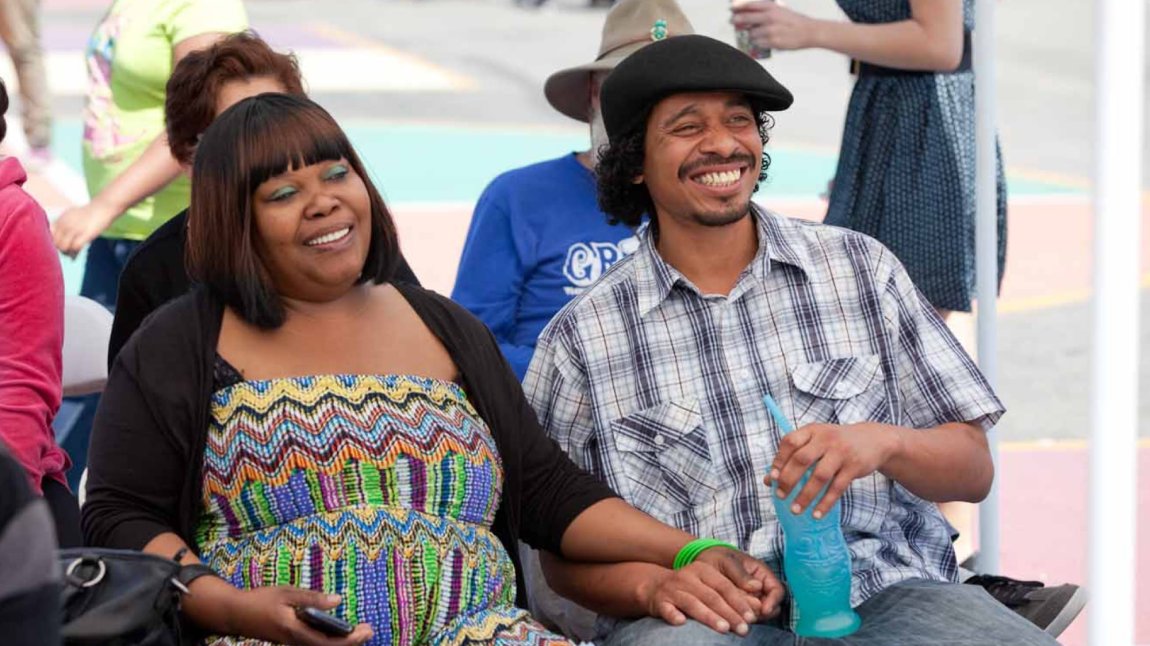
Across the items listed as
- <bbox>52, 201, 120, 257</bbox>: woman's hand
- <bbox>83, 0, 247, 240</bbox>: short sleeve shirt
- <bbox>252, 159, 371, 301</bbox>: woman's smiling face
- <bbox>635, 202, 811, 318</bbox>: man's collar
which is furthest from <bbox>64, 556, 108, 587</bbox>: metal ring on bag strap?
<bbox>83, 0, 247, 240</bbox>: short sleeve shirt

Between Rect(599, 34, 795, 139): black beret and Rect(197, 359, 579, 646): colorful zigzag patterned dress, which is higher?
Rect(599, 34, 795, 139): black beret

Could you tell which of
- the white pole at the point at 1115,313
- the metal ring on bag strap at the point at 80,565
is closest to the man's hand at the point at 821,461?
the white pole at the point at 1115,313

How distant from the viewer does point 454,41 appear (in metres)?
21.9

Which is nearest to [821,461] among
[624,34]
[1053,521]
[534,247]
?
[534,247]

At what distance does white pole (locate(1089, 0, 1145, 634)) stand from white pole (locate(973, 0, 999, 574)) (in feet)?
4.17

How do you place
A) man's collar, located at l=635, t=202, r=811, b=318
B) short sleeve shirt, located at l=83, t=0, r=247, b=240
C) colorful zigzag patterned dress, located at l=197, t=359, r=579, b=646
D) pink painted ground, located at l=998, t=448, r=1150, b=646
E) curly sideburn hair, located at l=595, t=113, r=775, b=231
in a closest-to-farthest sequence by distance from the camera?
colorful zigzag patterned dress, located at l=197, t=359, r=579, b=646, man's collar, located at l=635, t=202, r=811, b=318, curly sideburn hair, located at l=595, t=113, r=775, b=231, short sleeve shirt, located at l=83, t=0, r=247, b=240, pink painted ground, located at l=998, t=448, r=1150, b=646

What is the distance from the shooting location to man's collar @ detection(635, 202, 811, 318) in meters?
3.15

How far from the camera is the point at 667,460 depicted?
10.2ft

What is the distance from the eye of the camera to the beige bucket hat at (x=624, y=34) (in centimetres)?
408

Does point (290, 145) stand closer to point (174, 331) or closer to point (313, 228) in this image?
point (313, 228)

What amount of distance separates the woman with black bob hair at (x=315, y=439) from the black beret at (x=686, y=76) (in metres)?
0.53

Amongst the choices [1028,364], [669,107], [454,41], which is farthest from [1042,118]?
[669,107]

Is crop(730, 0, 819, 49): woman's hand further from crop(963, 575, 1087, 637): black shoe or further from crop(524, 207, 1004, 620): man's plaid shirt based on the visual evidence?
crop(963, 575, 1087, 637): black shoe

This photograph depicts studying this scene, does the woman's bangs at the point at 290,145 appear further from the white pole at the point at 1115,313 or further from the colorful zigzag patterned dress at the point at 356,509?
the white pole at the point at 1115,313
